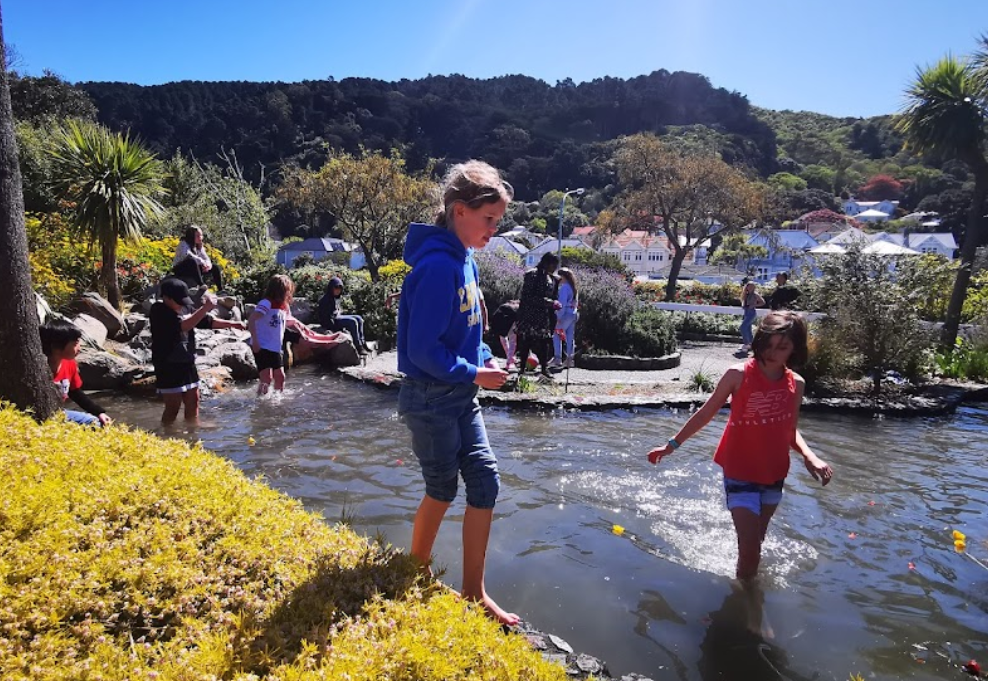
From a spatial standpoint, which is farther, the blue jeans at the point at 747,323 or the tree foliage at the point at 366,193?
the tree foliage at the point at 366,193

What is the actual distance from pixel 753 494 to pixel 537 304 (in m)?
6.12

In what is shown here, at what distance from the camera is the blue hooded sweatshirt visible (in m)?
2.42

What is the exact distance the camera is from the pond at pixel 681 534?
305 cm

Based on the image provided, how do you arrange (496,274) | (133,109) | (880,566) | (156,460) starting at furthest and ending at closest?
1. (133,109)
2. (496,274)
3. (880,566)
4. (156,460)

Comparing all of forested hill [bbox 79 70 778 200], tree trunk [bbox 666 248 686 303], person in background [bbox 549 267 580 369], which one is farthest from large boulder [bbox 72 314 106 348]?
forested hill [bbox 79 70 778 200]

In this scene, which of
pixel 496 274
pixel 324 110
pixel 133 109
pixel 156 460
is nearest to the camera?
pixel 156 460

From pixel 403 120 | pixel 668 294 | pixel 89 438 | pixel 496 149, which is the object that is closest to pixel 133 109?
pixel 403 120

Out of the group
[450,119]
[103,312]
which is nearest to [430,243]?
[103,312]

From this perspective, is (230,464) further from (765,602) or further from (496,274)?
(496,274)

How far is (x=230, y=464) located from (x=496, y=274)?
12.0m

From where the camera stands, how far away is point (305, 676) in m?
1.73

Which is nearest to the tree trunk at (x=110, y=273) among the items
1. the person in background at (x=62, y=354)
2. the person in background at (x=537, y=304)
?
the person in background at (x=537, y=304)

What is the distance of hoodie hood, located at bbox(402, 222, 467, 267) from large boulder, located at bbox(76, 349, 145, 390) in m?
Answer: 7.18

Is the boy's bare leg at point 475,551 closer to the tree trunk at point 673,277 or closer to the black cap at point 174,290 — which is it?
the black cap at point 174,290
